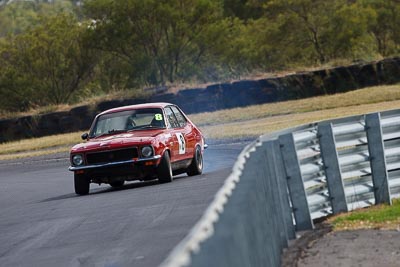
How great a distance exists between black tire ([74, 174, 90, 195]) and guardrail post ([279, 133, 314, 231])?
291 inches

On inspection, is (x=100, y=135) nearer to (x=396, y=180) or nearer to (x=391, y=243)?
(x=396, y=180)

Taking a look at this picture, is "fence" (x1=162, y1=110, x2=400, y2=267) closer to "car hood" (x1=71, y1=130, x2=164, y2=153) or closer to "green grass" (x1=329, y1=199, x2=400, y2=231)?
"green grass" (x1=329, y1=199, x2=400, y2=231)

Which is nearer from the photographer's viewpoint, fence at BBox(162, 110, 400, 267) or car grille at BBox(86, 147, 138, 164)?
fence at BBox(162, 110, 400, 267)

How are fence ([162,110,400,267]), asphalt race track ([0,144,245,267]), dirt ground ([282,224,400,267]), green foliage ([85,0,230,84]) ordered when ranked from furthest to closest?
1. green foliage ([85,0,230,84])
2. asphalt race track ([0,144,245,267])
3. dirt ground ([282,224,400,267])
4. fence ([162,110,400,267])

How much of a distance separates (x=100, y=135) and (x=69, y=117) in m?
25.1

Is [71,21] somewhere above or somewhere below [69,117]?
above

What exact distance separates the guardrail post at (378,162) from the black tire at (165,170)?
226 inches

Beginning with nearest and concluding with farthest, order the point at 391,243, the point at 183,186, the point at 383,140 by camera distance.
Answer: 1. the point at 391,243
2. the point at 383,140
3. the point at 183,186

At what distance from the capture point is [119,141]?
1755cm

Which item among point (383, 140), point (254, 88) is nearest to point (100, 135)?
point (383, 140)

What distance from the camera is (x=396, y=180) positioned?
41.1 feet

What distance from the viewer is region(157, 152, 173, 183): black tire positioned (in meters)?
17.5

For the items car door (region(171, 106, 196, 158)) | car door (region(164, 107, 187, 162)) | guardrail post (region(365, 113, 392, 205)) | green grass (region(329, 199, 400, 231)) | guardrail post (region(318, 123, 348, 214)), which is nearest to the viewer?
green grass (region(329, 199, 400, 231))

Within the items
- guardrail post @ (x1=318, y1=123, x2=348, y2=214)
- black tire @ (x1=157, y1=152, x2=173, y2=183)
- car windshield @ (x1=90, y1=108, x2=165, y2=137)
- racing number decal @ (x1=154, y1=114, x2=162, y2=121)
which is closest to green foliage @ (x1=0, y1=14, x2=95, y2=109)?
car windshield @ (x1=90, y1=108, x2=165, y2=137)
